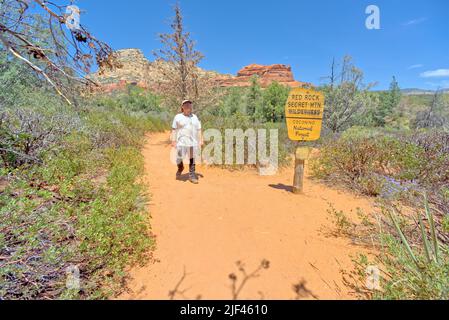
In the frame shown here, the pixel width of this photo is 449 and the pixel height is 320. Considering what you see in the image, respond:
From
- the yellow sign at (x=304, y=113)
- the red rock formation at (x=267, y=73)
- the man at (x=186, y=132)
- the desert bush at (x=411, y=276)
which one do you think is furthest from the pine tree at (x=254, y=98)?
the red rock formation at (x=267, y=73)

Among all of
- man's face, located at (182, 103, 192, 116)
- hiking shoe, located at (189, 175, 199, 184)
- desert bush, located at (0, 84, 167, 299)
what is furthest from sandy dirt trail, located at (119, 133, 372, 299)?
man's face, located at (182, 103, 192, 116)

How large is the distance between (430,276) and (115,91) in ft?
109

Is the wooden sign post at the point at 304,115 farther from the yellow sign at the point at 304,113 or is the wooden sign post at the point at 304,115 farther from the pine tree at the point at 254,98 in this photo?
the pine tree at the point at 254,98

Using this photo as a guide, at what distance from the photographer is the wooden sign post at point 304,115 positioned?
3.75m

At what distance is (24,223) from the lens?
6.20ft

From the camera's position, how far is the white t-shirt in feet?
14.2

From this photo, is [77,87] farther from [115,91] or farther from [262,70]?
[262,70]

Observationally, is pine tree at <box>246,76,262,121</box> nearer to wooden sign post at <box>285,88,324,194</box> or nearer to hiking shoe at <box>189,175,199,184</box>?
hiking shoe at <box>189,175,199,184</box>

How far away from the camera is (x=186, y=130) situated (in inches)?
173

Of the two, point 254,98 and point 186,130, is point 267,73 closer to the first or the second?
point 254,98

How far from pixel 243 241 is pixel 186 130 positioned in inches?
104

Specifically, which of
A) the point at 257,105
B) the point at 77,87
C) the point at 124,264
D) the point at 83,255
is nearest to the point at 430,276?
the point at 124,264

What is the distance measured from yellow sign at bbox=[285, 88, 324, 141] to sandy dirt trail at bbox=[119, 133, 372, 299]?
1.21 meters

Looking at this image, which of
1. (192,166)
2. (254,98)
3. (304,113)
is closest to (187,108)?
(192,166)
